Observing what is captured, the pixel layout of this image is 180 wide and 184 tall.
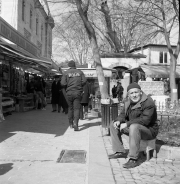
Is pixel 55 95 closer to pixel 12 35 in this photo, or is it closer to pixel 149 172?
pixel 12 35

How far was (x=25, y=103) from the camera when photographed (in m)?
13.2

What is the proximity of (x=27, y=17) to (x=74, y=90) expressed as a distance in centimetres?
1487

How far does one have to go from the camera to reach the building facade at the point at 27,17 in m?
17.9

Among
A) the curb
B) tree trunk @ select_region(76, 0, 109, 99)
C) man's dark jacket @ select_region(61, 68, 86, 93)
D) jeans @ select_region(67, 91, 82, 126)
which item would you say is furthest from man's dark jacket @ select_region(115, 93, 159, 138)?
tree trunk @ select_region(76, 0, 109, 99)

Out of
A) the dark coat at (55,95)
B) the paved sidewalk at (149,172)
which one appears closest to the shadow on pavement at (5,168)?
the paved sidewalk at (149,172)

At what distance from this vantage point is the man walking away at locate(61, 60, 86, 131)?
298 inches

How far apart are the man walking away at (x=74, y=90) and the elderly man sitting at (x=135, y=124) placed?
2.73 m

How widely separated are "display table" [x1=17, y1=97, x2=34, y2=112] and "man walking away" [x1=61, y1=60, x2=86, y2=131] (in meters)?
5.41

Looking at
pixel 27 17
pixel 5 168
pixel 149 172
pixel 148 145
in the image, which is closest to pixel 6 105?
pixel 5 168

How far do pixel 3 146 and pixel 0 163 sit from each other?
1.22m

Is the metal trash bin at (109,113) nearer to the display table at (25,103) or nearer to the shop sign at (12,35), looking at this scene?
the display table at (25,103)

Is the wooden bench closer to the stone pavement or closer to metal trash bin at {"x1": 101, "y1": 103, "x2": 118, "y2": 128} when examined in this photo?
the stone pavement

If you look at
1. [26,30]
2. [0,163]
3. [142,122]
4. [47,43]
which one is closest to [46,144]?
[0,163]

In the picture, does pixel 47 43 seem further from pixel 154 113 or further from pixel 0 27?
pixel 154 113
